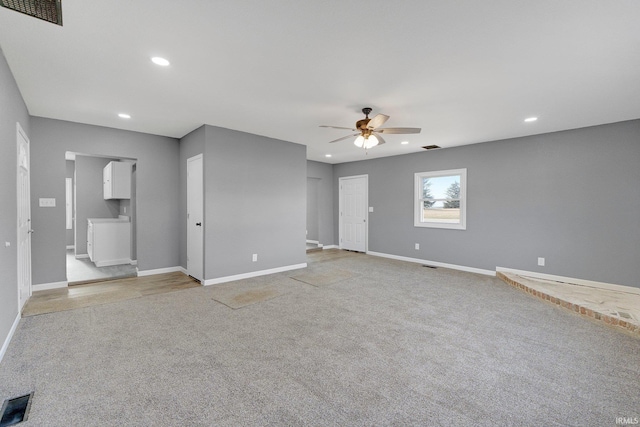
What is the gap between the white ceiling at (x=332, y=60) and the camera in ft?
6.24

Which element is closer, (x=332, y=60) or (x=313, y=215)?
(x=332, y=60)

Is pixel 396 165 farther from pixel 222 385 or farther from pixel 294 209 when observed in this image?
pixel 222 385

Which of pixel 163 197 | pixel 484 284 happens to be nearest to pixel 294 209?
pixel 163 197

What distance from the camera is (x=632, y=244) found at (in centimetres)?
411

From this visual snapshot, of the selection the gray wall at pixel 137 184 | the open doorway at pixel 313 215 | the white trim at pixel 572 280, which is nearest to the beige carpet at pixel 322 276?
the gray wall at pixel 137 184

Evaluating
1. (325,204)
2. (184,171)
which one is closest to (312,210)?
(325,204)

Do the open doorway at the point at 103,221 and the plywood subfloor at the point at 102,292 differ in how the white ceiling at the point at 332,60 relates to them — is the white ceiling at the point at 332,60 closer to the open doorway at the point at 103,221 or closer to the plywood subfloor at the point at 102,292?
the open doorway at the point at 103,221

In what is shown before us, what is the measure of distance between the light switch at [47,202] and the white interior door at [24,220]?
0.21m

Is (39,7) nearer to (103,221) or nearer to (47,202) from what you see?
(47,202)

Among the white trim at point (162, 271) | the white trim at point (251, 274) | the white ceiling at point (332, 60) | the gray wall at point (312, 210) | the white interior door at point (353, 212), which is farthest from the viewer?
the gray wall at point (312, 210)

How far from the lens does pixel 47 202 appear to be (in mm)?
4215

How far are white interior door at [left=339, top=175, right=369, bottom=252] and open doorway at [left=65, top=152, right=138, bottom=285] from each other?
16.7 feet

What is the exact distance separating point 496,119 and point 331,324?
368 centimetres

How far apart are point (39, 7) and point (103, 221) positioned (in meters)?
5.26
